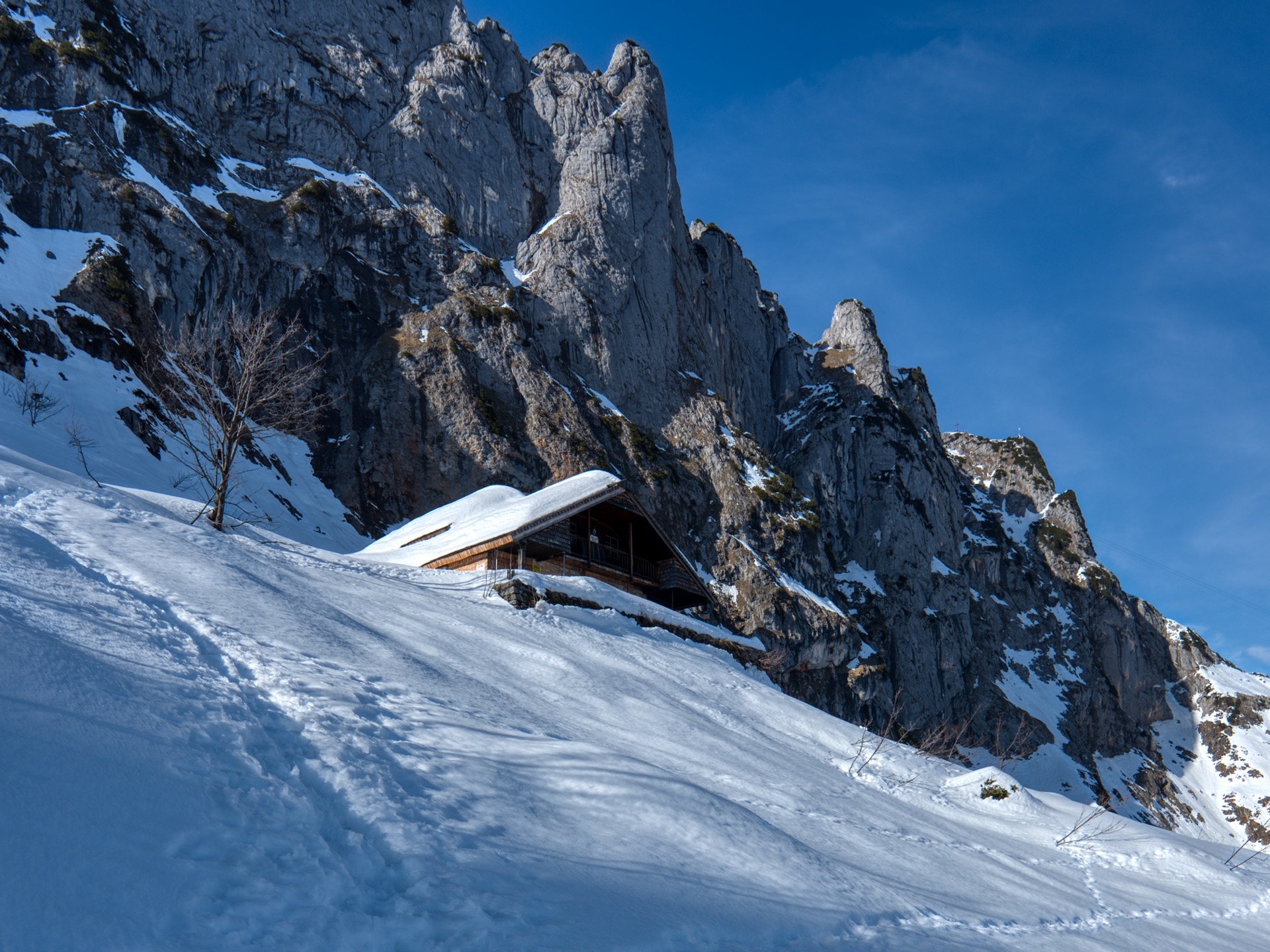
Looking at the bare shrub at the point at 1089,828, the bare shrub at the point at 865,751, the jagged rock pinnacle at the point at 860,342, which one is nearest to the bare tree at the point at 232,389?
the bare shrub at the point at 865,751

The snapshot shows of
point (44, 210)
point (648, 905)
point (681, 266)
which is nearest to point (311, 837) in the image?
point (648, 905)

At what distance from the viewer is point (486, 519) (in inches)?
971

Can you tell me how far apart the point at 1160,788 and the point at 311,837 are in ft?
316

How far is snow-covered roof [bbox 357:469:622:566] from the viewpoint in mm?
22297

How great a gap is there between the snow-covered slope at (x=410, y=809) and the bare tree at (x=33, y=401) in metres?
Answer: 20.6

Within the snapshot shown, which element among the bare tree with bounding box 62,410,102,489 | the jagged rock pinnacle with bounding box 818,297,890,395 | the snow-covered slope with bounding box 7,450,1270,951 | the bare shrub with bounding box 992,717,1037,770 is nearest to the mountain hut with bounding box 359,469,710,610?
the bare tree with bounding box 62,410,102,489

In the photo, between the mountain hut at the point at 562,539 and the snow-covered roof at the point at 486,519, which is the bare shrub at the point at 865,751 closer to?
the mountain hut at the point at 562,539

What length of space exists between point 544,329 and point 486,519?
3440 cm

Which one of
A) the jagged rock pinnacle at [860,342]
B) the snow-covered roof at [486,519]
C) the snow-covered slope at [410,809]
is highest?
the jagged rock pinnacle at [860,342]

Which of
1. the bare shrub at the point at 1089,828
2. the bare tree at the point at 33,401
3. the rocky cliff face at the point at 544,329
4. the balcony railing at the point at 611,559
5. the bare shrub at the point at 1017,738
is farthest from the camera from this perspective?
the bare shrub at the point at 1017,738

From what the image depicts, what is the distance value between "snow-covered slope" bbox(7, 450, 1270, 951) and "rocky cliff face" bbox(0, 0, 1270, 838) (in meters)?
27.8

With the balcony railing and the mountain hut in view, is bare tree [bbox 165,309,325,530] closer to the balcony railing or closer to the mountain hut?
the mountain hut

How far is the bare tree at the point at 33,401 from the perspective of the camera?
28.3 meters

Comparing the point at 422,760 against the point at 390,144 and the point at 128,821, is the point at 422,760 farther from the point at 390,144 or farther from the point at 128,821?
the point at 390,144
